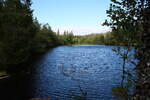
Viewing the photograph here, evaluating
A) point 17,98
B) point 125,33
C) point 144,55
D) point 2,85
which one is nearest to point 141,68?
point 144,55

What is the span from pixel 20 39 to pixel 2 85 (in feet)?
36.9

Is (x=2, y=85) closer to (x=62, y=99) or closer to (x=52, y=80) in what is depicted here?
(x=52, y=80)

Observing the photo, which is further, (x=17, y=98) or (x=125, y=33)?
(x=17, y=98)

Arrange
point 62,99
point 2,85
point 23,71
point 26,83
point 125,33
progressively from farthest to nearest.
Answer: point 23,71 < point 26,83 < point 2,85 < point 62,99 < point 125,33

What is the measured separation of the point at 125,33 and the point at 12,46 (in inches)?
1422

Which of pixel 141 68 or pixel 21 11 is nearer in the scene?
pixel 141 68

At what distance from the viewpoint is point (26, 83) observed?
33000 millimetres

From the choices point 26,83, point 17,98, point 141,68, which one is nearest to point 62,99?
point 17,98

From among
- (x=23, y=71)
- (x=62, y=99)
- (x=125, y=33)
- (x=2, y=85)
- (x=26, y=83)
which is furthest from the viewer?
(x=23, y=71)

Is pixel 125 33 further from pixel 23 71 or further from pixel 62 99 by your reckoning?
pixel 23 71

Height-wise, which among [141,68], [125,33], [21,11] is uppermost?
[21,11]

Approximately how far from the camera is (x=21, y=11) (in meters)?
43.8

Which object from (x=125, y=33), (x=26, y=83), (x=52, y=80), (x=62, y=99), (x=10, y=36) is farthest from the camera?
(x=10, y=36)

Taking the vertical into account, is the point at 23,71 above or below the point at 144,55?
below
